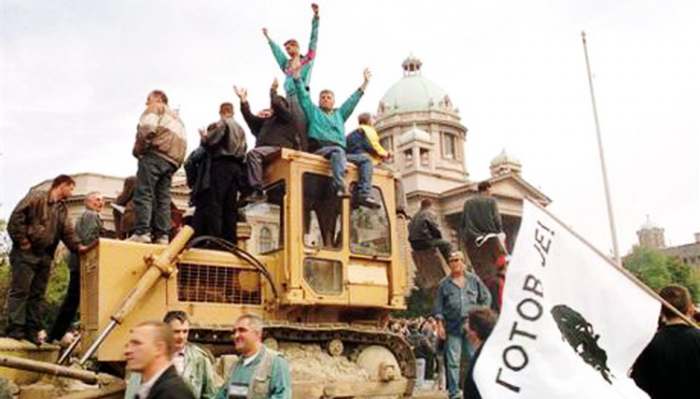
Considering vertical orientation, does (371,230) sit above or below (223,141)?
below

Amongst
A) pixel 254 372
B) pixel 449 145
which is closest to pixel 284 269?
pixel 254 372

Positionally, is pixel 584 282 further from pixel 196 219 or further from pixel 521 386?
pixel 196 219

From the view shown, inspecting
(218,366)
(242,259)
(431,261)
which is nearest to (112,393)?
(218,366)

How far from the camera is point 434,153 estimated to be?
89.9m

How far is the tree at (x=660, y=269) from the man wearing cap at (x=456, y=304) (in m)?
64.8

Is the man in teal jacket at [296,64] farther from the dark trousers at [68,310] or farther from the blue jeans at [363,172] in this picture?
the dark trousers at [68,310]

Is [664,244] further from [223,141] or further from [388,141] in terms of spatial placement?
[223,141]

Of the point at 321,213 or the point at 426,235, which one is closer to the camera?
the point at 321,213

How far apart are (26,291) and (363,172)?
12.3ft

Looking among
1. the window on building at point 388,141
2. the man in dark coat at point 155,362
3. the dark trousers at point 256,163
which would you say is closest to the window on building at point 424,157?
the window on building at point 388,141

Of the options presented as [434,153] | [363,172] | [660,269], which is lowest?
[363,172]

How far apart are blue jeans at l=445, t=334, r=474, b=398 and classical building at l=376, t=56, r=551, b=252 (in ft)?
186

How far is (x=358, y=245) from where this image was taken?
380 inches

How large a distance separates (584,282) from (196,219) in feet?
16.0
